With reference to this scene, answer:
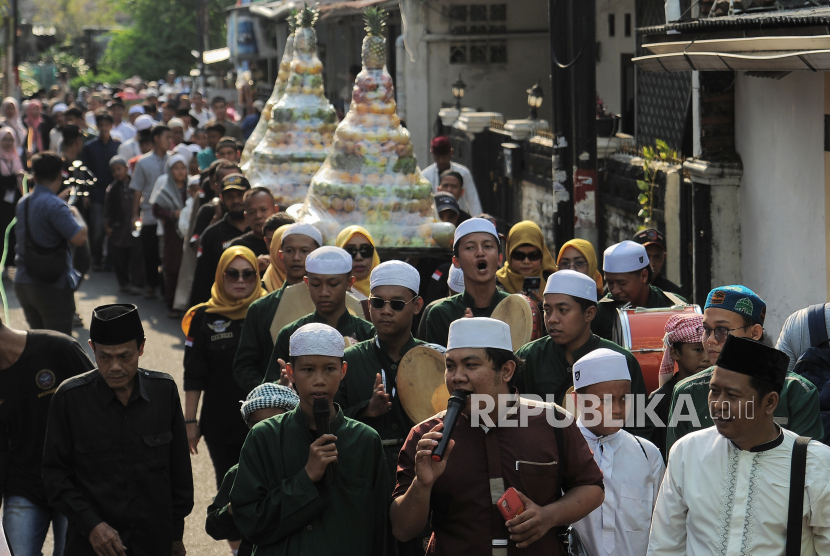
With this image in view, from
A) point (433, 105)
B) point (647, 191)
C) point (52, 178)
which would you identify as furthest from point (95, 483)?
point (433, 105)

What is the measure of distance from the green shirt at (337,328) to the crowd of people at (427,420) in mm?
13

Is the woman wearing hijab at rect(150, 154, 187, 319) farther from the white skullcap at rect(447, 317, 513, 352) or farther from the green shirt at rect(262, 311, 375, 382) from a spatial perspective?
the white skullcap at rect(447, 317, 513, 352)

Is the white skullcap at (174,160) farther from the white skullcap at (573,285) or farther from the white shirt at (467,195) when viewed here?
the white skullcap at (573,285)

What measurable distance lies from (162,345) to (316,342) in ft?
27.0

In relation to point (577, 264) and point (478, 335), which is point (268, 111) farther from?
point (478, 335)

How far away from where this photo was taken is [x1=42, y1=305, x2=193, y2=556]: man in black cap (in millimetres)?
5066

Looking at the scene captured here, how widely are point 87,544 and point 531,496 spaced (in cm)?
223

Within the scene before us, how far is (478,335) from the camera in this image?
13.4 feet

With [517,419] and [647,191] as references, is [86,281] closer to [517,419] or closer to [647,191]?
[647,191]

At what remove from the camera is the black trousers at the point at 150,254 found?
14738 mm

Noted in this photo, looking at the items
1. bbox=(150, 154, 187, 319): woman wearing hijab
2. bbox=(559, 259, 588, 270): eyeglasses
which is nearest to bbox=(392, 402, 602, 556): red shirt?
bbox=(559, 259, 588, 270): eyeglasses

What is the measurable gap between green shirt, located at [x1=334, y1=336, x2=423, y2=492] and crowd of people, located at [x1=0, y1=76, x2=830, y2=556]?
0.04 feet

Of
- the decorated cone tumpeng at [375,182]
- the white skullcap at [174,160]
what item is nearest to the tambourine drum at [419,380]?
the decorated cone tumpeng at [375,182]

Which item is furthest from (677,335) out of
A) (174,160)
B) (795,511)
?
(174,160)
